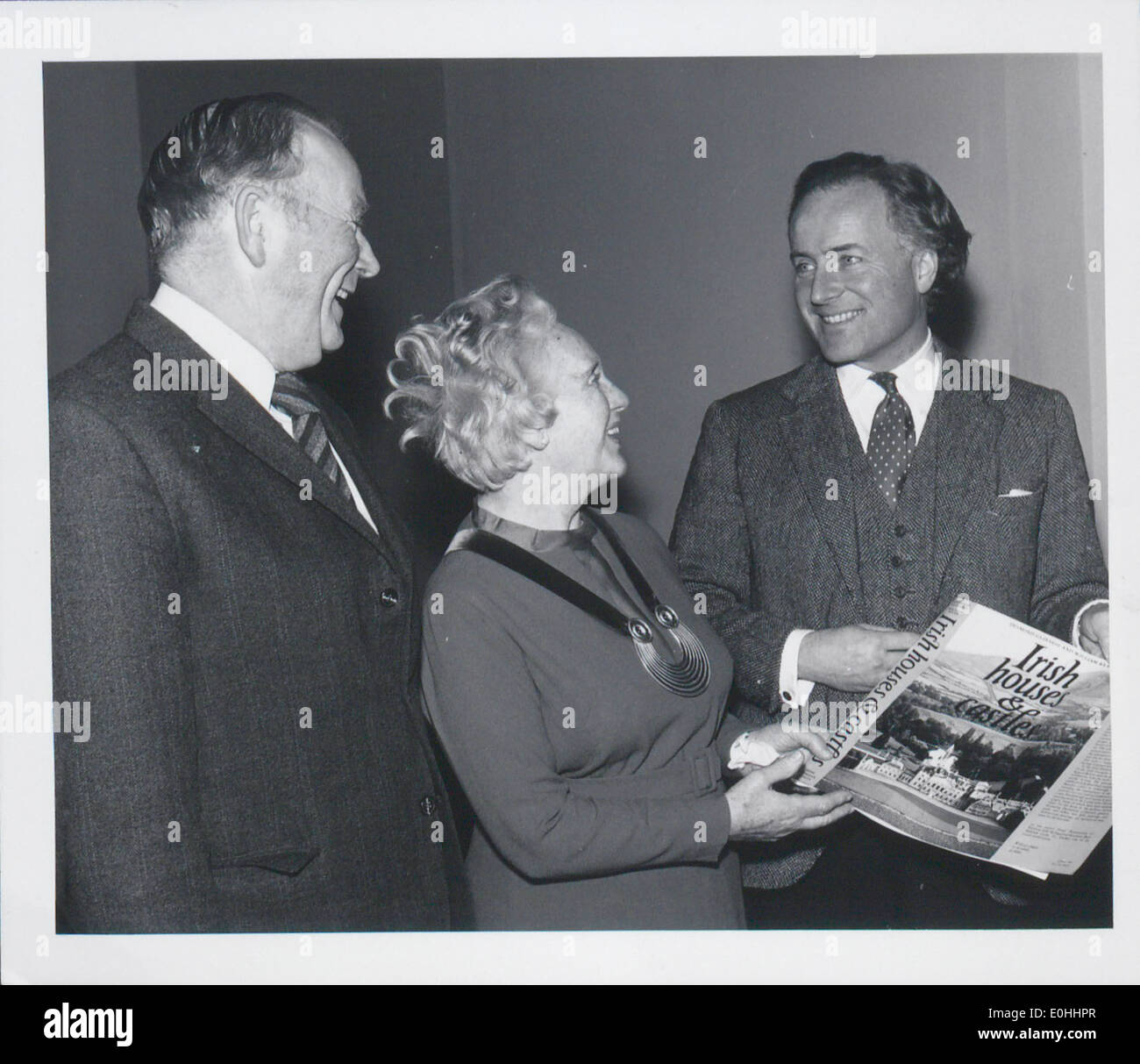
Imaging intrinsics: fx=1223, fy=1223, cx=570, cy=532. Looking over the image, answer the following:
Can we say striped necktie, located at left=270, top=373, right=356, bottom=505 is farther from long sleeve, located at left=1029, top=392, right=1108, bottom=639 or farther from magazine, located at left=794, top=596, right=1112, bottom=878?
long sleeve, located at left=1029, top=392, right=1108, bottom=639

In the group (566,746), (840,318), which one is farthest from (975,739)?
(840,318)

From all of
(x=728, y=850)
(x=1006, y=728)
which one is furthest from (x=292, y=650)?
(x=1006, y=728)

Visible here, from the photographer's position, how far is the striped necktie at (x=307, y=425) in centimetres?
194

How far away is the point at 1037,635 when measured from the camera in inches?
77.0

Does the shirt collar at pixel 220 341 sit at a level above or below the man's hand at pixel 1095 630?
above

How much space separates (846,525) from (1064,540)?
0.40m

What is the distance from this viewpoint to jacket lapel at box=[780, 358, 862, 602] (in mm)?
2219

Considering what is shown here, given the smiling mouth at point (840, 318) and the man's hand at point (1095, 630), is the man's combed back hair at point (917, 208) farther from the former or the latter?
the man's hand at point (1095, 630)

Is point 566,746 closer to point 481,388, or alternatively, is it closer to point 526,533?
point 526,533

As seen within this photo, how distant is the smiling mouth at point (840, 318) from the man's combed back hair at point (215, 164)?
98cm

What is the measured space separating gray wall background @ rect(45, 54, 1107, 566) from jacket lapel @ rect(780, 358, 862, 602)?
0.30ft

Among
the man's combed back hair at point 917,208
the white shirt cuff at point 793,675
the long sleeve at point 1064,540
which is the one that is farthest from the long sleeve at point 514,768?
the man's combed back hair at point 917,208

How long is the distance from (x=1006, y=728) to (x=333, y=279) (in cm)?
134
